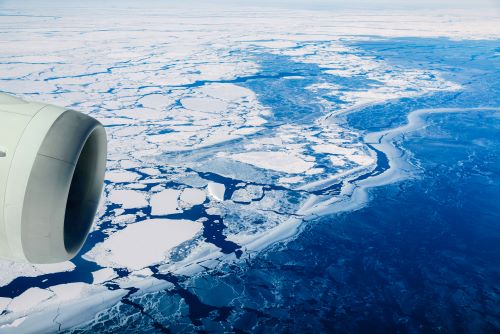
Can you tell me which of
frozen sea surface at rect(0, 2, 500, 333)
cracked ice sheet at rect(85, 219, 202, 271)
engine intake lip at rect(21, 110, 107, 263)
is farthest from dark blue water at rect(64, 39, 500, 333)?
engine intake lip at rect(21, 110, 107, 263)

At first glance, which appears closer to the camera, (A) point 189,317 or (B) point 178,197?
(A) point 189,317

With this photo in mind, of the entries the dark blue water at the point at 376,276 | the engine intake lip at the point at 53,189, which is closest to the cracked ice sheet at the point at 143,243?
the dark blue water at the point at 376,276

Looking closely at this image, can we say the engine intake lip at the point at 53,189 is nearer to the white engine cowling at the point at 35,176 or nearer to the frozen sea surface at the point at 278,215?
the white engine cowling at the point at 35,176

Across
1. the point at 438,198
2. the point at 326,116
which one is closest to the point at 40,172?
the point at 438,198

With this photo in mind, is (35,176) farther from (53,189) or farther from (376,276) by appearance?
(376,276)

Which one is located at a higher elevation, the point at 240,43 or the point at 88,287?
the point at 240,43

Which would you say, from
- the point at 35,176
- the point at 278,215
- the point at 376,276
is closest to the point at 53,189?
the point at 35,176

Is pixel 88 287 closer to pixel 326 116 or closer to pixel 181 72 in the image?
pixel 326 116
